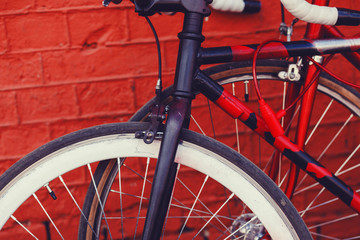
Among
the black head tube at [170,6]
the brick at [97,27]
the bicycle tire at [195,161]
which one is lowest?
the bicycle tire at [195,161]

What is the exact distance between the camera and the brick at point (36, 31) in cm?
126

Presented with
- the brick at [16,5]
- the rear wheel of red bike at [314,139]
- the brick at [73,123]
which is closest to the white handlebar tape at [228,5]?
the rear wheel of red bike at [314,139]

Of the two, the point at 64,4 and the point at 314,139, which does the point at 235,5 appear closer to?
the point at 64,4

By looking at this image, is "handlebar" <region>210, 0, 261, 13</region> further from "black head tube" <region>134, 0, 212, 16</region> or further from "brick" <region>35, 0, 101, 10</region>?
"brick" <region>35, 0, 101, 10</region>

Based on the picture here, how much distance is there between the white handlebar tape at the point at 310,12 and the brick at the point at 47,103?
840 millimetres

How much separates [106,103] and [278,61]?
2.05 ft

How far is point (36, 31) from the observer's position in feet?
4.19

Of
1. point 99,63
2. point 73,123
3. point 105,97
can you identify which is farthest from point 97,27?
point 73,123

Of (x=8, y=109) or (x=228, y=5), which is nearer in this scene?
(x=228, y=5)

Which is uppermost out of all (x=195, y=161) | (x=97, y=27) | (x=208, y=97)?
(x=97, y=27)

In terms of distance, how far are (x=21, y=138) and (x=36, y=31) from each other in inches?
14.6

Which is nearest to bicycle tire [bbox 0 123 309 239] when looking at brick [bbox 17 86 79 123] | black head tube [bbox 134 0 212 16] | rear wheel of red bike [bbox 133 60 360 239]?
black head tube [bbox 134 0 212 16]

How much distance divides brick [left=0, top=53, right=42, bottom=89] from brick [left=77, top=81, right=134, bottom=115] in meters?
0.15

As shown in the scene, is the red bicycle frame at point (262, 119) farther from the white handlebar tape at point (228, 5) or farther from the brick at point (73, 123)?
the brick at point (73, 123)
